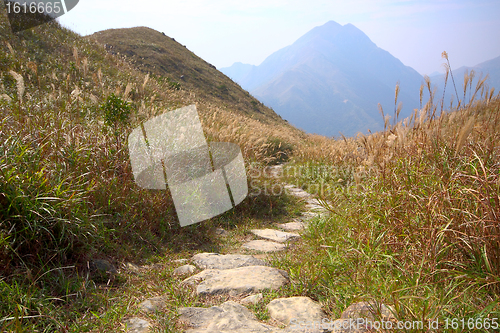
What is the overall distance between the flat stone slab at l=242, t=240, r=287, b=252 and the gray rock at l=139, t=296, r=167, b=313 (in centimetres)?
137

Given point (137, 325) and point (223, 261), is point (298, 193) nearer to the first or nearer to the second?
point (223, 261)

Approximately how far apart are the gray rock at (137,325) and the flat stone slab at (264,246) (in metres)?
1.65

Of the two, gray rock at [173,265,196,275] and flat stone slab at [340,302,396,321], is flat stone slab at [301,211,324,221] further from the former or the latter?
flat stone slab at [340,302,396,321]

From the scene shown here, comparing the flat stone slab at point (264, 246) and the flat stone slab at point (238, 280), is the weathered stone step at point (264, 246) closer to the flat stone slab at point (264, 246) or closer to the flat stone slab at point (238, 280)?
the flat stone slab at point (264, 246)

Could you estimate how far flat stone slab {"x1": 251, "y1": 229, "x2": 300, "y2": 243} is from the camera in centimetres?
352

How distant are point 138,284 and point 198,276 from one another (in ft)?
1.56

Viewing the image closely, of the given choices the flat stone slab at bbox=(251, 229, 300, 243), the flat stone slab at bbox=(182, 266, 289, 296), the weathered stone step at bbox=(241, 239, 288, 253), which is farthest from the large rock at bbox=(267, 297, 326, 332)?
the flat stone slab at bbox=(251, 229, 300, 243)

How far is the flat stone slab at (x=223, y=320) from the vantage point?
163 centimetres

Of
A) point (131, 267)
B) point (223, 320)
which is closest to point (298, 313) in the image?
point (223, 320)

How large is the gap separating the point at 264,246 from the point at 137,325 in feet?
5.94

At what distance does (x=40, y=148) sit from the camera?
2.39 metres

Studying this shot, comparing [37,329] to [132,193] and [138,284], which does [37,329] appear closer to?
[138,284]

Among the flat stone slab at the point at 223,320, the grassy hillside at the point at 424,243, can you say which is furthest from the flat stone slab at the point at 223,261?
the flat stone slab at the point at 223,320

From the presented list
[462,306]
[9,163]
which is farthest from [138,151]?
[462,306]
